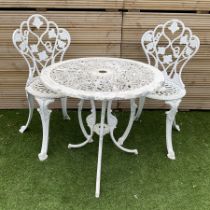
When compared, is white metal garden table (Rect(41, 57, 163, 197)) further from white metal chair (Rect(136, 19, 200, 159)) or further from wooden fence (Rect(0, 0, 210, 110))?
wooden fence (Rect(0, 0, 210, 110))

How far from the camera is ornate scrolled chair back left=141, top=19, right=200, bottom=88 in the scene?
10.5 feet

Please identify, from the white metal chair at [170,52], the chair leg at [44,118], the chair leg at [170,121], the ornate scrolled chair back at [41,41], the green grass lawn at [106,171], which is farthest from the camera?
the ornate scrolled chair back at [41,41]

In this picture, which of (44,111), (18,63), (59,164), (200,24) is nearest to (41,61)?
(18,63)

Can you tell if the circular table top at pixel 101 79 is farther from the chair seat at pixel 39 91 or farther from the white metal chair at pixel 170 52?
the white metal chair at pixel 170 52

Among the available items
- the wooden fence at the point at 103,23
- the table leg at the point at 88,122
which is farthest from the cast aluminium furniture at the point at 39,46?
the table leg at the point at 88,122

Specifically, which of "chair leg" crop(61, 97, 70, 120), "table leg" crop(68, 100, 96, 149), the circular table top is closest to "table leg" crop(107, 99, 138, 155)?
"table leg" crop(68, 100, 96, 149)

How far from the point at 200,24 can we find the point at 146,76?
1.25m

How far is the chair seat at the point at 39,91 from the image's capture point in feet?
9.11

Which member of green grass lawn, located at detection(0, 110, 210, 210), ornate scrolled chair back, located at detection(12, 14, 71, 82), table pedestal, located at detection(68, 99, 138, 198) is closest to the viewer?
green grass lawn, located at detection(0, 110, 210, 210)

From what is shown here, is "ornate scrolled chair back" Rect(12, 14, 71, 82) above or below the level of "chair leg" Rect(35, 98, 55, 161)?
above

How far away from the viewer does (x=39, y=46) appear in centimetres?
348

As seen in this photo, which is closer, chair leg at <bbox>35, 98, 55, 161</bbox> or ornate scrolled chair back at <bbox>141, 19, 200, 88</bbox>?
chair leg at <bbox>35, 98, 55, 161</bbox>

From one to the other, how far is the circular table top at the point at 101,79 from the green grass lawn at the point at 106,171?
0.81 metres

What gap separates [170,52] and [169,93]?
795 millimetres
